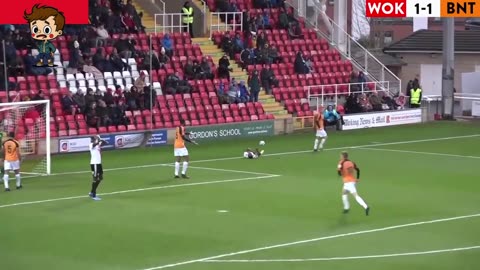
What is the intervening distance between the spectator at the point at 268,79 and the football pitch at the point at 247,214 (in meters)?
8.49

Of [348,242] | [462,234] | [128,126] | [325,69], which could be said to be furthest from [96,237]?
[325,69]

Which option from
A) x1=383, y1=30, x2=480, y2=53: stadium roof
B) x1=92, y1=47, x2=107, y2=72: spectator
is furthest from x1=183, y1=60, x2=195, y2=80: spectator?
x1=383, y1=30, x2=480, y2=53: stadium roof

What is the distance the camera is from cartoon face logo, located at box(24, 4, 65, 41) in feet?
125

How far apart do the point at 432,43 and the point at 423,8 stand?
2758cm

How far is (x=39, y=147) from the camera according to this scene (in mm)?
36906

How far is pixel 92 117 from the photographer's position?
4094 cm

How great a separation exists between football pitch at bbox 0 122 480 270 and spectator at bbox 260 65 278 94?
334 inches

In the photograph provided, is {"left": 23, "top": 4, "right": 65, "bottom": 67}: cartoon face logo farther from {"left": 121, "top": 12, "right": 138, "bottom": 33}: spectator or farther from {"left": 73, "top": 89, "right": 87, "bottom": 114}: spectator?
{"left": 121, "top": 12, "right": 138, "bottom": 33}: spectator

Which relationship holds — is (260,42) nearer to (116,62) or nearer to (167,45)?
(167,45)

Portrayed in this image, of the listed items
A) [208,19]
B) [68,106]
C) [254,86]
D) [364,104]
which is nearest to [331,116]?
[364,104]

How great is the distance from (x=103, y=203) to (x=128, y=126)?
537 inches

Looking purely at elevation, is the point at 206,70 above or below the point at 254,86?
above

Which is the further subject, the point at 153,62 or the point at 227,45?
the point at 227,45

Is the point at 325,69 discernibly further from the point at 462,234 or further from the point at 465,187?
the point at 462,234
